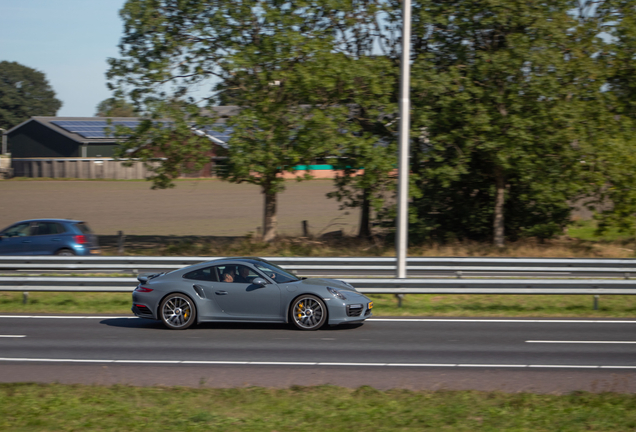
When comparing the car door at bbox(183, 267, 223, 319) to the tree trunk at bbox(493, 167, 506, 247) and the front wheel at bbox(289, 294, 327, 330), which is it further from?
the tree trunk at bbox(493, 167, 506, 247)

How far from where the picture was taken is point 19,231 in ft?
64.0

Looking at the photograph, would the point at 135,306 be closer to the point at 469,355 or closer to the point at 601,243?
the point at 469,355

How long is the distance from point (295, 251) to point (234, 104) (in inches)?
223

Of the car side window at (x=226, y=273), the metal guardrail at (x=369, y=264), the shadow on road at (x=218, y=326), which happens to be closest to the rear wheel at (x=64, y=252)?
the metal guardrail at (x=369, y=264)

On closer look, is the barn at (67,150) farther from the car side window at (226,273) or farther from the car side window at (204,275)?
the car side window at (226,273)

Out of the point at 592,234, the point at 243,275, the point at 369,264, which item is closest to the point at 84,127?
the point at 592,234

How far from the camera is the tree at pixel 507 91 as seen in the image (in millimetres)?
21297

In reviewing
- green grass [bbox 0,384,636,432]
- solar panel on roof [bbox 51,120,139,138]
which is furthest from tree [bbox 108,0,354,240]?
solar panel on roof [bbox 51,120,139,138]

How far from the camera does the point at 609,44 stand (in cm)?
2252

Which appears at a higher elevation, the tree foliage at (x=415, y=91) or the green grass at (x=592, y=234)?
the tree foliage at (x=415, y=91)

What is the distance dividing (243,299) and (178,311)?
1191 millimetres

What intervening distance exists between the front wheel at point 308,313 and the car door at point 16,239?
11633 mm

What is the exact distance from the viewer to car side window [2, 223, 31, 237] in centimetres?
1944

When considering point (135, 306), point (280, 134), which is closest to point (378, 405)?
point (135, 306)
